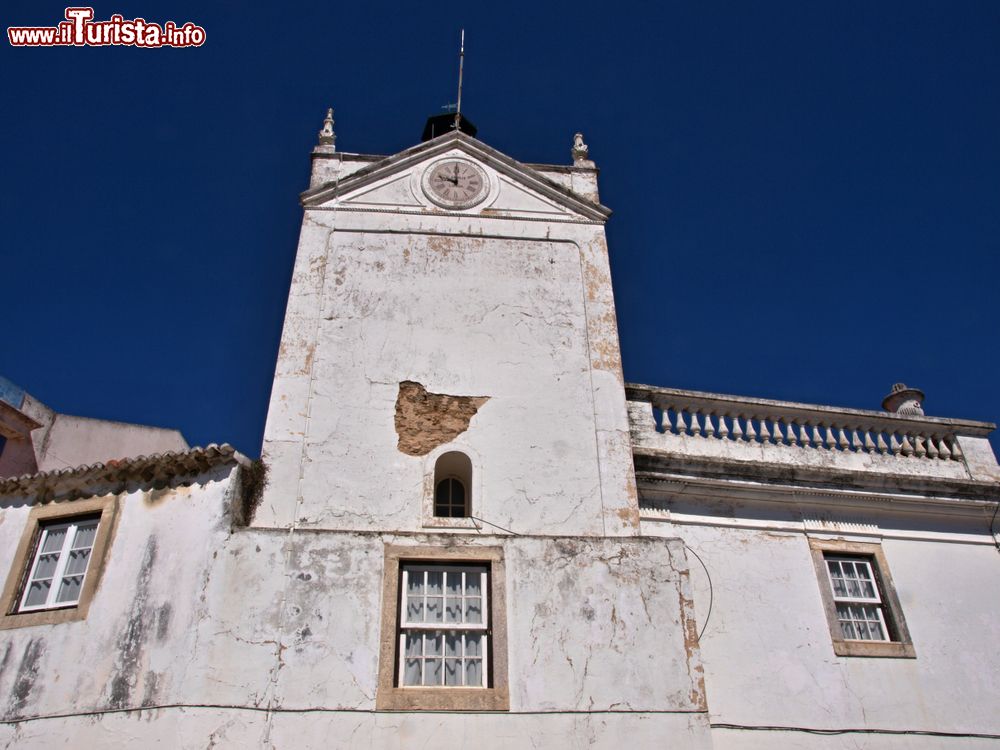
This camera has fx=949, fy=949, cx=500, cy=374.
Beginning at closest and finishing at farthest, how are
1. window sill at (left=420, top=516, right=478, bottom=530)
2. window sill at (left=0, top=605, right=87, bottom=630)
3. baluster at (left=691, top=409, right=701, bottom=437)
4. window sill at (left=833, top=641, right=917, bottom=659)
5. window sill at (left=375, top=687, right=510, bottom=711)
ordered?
window sill at (left=375, top=687, right=510, bottom=711) → window sill at (left=0, top=605, right=87, bottom=630) → window sill at (left=420, top=516, right=478, bottom=530) → window sill at (left=833, top=641, right=917, bottom=659) → baluster at (left=691, top=409, right=701, bottom=437)

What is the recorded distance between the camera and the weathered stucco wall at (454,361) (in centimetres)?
1332

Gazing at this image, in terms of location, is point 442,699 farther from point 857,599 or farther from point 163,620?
point 857,599

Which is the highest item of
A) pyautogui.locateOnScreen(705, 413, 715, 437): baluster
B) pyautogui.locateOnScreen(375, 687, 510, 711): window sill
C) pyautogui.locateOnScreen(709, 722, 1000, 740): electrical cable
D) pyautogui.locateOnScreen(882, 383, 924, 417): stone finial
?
pyautogui.locateOnScreen(882, 383, 924, 417): stone finial

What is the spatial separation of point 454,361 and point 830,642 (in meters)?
6.85

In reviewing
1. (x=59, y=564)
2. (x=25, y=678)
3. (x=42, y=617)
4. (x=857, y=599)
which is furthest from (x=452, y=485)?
(x=857, y=599)

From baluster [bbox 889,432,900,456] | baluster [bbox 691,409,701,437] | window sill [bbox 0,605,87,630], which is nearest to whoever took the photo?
window sill [bbox 0,605,87,630]

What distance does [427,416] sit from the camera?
1410 cm

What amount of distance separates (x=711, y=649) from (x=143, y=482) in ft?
27.3

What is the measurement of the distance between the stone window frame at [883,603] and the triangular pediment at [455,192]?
6878mm

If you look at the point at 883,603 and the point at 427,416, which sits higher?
the point at 427,416

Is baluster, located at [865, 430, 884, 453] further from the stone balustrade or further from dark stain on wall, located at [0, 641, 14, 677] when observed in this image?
dark stain on wall, located at [0, 641, 14, 677]

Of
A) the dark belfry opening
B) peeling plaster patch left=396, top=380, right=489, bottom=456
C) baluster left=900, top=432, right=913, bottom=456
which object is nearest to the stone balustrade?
baluster left=900, top=432, right=913, bottom=456

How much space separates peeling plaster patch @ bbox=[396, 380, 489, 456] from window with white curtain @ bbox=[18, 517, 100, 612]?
4546 mm

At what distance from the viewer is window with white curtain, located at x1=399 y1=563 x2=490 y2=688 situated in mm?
11820
